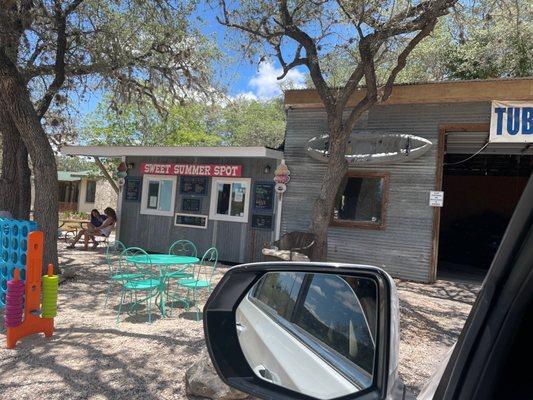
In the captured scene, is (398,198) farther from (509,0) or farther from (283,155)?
(509,0)

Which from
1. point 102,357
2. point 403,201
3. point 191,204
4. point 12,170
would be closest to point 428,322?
point 403,201

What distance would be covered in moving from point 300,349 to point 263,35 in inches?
311

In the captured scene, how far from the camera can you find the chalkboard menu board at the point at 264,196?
11.6 metres

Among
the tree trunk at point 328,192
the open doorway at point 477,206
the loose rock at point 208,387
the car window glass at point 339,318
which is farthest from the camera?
the open doorway at point 477,206

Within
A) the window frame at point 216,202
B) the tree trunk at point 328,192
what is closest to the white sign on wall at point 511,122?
the tree trunk at point 328,192

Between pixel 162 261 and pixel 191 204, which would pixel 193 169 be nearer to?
pixel 191 204

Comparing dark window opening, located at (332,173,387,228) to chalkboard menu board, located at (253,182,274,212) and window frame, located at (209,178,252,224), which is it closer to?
chalkboard menu board, located at (253,182,274,212)

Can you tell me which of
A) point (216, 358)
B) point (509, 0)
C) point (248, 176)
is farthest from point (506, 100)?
point (216, 358)

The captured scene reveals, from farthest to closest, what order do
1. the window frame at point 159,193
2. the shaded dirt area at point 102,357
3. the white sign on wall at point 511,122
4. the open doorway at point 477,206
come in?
the open doorway at point 477,206, the window frame at point 159,193, the white sign on wall at point 511,122, the shaded dirt area at point 102,357

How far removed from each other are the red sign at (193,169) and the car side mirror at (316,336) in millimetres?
10327

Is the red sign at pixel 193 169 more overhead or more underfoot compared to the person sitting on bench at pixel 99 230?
more overhead

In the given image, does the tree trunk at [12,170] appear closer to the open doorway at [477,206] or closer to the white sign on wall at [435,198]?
the white sign on wall at [435,198]

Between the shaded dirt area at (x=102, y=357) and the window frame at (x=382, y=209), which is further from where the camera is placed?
the window frame at (x=382, y=209)

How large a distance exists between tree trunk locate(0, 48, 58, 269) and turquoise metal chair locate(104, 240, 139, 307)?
3.72ft
